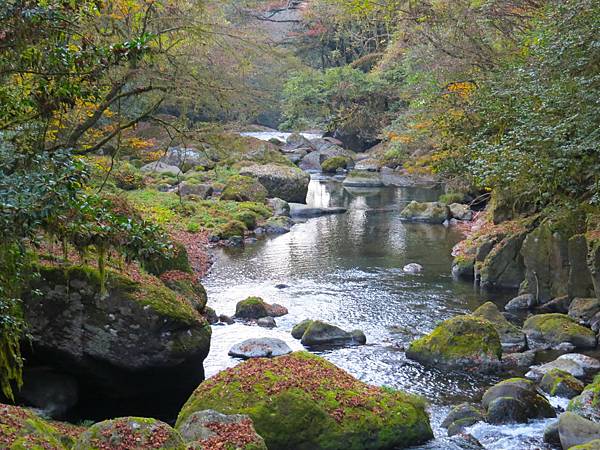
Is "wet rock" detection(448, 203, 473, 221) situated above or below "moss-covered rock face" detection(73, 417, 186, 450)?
above

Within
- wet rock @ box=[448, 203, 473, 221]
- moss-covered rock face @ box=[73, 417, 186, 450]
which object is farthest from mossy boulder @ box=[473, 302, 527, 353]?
wet rock @ box=[448, 203, 473, 221]

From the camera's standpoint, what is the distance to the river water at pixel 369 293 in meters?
11.3

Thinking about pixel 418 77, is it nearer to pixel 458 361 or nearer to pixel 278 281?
pixel 278 281

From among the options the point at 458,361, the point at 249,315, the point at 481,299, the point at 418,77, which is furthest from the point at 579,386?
the point at 418,77

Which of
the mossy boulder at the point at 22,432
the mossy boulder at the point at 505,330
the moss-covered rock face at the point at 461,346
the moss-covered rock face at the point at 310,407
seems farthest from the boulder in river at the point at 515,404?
the mossy boulder at the point at 22,432

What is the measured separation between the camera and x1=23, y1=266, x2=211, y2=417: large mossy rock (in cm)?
950

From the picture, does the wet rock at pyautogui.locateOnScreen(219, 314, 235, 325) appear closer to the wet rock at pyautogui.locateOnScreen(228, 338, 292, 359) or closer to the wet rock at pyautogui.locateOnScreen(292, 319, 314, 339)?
the wet rock at pyautogui.locateOnScreen(292, 319, 314, 339)

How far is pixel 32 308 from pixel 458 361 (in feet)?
23.6

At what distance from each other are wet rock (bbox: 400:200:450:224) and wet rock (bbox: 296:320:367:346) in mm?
15234

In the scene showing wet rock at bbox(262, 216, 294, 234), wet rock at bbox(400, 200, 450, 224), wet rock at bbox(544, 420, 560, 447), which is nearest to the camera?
wet rock at bbox(544, 420, 560, 447)

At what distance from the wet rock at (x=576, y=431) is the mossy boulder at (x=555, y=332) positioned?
15.0ft

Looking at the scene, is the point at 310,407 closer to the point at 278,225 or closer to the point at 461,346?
the point at 461,346

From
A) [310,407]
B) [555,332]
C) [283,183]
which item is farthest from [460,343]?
[283,183]

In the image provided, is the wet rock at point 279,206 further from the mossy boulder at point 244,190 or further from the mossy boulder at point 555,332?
the mossy boulder at point 555,332
